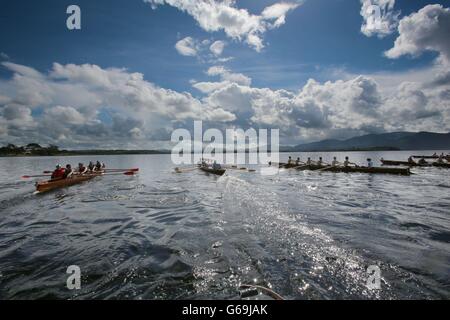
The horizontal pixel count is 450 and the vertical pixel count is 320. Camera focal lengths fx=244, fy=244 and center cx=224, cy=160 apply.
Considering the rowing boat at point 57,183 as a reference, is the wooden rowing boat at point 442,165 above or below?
above

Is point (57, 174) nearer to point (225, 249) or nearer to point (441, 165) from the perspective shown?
point (225, 249)

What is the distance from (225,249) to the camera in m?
9.56

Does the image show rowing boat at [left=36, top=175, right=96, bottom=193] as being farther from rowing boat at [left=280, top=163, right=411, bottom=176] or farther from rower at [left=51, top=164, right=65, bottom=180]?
rowing boat at [left=280, top=163, right=411, bottom=176]

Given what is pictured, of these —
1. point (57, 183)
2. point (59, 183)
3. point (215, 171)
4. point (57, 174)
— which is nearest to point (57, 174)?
point (57, 174)

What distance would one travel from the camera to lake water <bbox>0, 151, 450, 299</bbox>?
688 cm

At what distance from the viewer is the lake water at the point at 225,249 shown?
6875 mm

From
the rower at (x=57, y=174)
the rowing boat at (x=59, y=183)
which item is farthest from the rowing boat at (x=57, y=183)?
the rower at (x=57, y=174)

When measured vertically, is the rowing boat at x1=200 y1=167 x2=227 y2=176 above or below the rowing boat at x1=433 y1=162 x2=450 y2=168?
below

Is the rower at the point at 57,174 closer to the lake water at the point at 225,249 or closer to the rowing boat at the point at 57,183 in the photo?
the rowing boat at the point at 57,183

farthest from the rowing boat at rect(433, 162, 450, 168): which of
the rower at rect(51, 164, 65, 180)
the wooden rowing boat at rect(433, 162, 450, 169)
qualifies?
the rower at rect(51, 164, 65, 180)

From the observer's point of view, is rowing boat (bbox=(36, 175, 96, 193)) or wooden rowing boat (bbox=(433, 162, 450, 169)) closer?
rowing boat (bbox=(36, 175, 96, 193))
